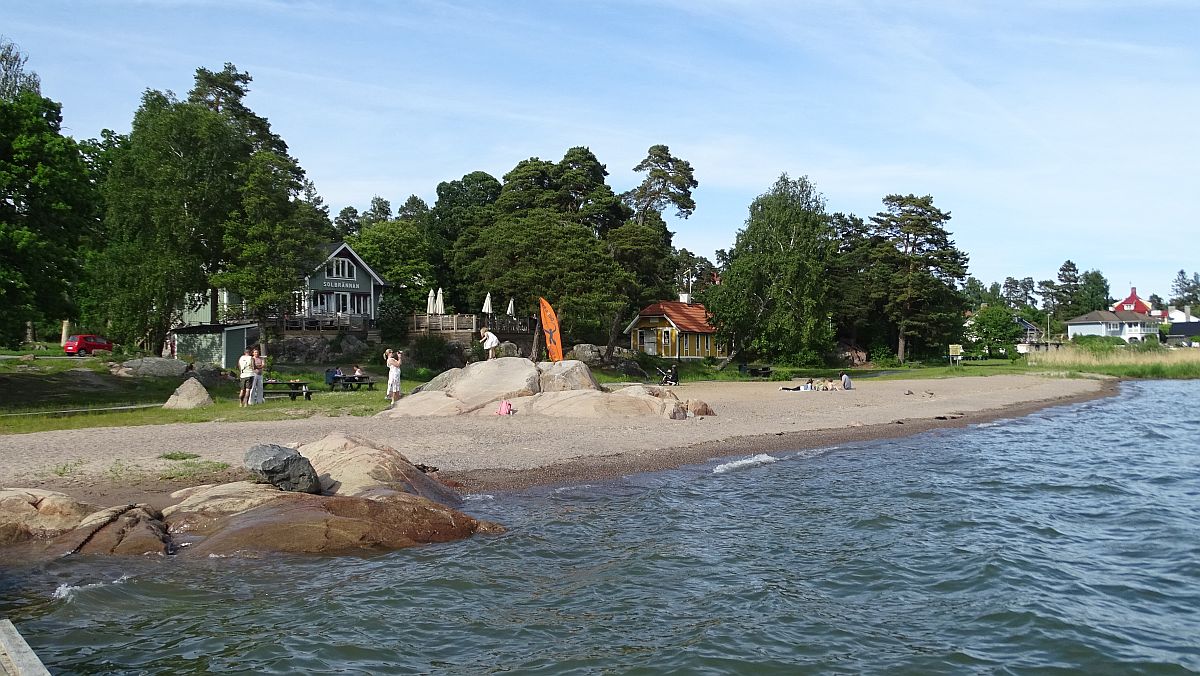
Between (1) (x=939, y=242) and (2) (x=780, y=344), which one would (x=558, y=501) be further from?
(1) (x=939, y=242)

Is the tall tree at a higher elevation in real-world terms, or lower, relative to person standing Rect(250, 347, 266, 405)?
higher

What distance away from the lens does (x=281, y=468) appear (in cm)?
1202

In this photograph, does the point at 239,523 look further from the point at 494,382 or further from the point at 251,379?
the point at 251,379

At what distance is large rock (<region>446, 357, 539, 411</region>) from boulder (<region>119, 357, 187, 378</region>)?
49.8ft

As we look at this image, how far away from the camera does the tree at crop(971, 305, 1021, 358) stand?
85375mm

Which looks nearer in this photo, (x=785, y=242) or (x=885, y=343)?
(x=785, y=242)

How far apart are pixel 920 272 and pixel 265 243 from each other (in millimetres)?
55650

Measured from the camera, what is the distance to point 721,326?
55125 millimetres

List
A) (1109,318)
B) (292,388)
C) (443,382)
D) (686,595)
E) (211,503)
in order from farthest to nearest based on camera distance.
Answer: (1109,318) < (292,388) < (443,382) < (211,503) < (686,595)

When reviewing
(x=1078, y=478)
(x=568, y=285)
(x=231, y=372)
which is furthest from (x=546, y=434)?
(x=568, y=285)

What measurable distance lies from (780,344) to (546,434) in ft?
113

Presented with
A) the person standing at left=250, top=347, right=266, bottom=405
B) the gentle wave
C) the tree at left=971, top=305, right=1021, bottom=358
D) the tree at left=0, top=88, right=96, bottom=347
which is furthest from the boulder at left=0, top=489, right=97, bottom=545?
the tree at left=971, top=305, right=1021, bottom=358

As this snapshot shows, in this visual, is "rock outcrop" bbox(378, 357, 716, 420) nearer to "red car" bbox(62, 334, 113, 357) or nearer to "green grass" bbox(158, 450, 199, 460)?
"green grass" bbox(158, 450, 199, 460)

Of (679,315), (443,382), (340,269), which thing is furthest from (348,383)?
(679,315)
